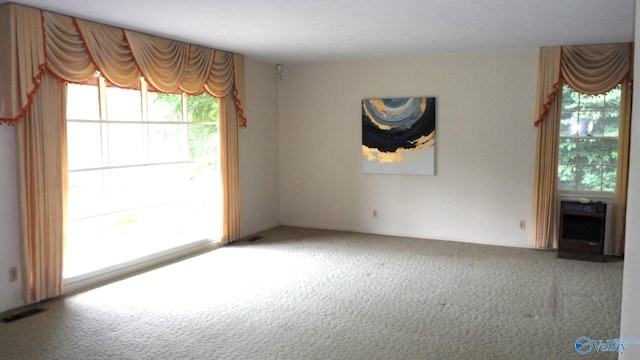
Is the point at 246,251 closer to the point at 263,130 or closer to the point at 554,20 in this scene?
the point at 263,130

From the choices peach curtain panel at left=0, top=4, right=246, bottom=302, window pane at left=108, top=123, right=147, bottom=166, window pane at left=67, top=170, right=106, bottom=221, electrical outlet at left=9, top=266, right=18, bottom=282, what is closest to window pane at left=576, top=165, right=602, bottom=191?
A: peach curtain panel at left=0, top=4, right=246, bottom=302

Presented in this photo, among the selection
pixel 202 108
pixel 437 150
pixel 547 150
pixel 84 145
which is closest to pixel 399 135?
pixel 437 150

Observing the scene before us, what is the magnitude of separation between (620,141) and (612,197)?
63 centimetres

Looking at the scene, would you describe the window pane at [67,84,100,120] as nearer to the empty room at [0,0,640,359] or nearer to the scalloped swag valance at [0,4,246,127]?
the empty room at [0,0,640,359]

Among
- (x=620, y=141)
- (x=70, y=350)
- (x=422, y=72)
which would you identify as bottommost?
(x=70, y=350)

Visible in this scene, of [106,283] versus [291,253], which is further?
[291,253]

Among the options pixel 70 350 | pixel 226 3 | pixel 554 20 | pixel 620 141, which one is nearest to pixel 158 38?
pixel 226 3

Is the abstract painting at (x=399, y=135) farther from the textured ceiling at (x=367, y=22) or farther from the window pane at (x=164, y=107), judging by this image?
the window pane at (x=164, y=107)

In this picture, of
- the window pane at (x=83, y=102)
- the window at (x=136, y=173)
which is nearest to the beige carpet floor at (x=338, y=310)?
the window at (x=136, y=173)

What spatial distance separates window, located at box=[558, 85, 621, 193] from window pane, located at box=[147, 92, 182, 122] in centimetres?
441

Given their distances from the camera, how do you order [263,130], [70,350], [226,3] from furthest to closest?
[263,130]
[226,3]
[70,350]

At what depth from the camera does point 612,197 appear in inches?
229

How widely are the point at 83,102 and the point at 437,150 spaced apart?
409cm

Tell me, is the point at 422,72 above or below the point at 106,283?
above
